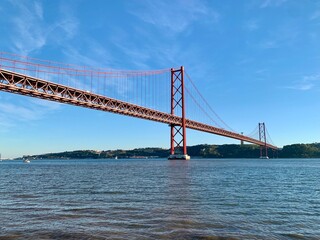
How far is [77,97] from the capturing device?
5212 centimetres

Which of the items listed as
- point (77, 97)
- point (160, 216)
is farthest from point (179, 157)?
point (160, 216)

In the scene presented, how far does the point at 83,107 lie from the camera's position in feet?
176

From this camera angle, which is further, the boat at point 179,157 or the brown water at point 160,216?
the boat at point 179,157

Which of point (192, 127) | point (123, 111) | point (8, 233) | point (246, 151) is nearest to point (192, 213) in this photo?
point (8, 233)

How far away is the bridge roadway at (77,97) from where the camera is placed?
41.2 metres

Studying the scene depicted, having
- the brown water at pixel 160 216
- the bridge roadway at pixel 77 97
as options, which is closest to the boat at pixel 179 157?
the bridge roadway at pixel 77 97

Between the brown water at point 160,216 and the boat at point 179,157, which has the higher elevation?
the boat at point 179,157

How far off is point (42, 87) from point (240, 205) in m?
40.6

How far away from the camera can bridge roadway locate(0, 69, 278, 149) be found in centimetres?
4122

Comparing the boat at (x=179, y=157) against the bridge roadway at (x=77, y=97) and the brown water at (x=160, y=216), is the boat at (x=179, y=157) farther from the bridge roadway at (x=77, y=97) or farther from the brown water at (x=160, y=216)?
the brown water at (x=160, y=216)

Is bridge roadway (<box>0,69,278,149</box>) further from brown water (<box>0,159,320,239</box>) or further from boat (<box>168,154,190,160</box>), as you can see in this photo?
brown water (<box>0,159,320,239</box>)

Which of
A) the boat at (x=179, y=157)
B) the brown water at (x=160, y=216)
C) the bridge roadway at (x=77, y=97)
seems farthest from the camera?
the boat at (x=179, y=157)

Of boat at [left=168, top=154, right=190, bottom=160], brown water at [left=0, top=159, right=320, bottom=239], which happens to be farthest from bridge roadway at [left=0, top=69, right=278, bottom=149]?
brown water at [left=0, top=159, right=320, bottom=239]

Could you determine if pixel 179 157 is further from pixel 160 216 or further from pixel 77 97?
pixel 160 216
